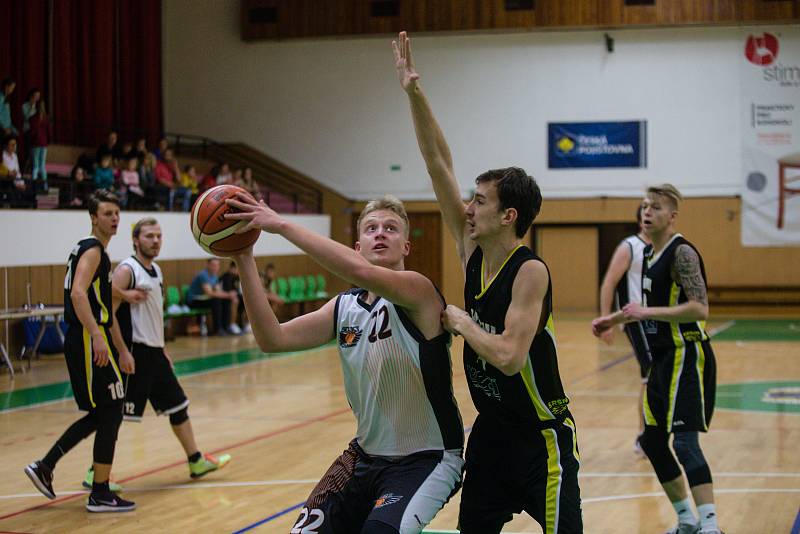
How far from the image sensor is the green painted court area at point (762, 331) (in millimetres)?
17172

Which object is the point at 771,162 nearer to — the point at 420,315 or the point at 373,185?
the point at 373,185

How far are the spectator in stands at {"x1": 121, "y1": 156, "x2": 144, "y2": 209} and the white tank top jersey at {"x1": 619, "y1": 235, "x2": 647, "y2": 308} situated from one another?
1010 centimetres

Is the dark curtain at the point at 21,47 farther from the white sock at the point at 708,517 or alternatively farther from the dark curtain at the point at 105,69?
the white sock at the point at 708,517

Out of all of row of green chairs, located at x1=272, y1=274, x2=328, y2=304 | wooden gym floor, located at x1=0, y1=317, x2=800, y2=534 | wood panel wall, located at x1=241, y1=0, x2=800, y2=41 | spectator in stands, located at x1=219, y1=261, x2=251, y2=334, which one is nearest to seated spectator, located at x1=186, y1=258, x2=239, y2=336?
spectator in stands, located at x1=219, y1=261, x2=251, y2=334

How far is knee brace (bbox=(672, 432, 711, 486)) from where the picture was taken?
5.38m

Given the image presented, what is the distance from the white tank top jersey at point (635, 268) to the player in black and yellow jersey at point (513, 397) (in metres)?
4.27

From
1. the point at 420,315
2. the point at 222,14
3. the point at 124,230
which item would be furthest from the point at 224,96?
the point at 420,315

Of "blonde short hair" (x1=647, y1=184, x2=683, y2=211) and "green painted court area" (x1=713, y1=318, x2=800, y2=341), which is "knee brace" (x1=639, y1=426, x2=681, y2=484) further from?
"green painted court area" (x1=713, y1=318, x2=800, y2=341)

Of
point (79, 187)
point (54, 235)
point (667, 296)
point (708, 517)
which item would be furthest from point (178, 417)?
point (79, 187)

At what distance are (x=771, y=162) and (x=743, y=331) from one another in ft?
18.6

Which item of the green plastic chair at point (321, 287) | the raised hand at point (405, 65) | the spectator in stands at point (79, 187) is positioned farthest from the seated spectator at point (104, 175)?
the raised hand at point (405, 65)

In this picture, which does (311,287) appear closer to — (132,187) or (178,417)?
(132,187)

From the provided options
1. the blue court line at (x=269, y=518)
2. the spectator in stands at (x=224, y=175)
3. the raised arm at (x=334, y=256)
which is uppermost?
the spectator in stands at (x=224, y=175)

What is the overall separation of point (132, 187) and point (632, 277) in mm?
10766
